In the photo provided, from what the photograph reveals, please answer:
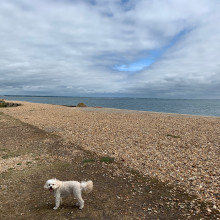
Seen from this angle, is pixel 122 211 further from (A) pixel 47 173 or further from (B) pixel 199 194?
(A) pixel 47 173

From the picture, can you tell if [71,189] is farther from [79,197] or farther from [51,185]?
[51,185]

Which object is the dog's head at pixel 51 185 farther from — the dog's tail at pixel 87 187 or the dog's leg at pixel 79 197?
the dog's tail at pixel 87 187

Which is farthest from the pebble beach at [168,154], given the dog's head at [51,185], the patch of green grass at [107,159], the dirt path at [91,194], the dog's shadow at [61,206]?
the dog's head at [51,185]

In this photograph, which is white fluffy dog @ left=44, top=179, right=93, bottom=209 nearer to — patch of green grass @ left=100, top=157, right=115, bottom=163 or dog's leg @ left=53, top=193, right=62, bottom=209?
dog's leg @ left=53, top=193, right=62, bottom=209

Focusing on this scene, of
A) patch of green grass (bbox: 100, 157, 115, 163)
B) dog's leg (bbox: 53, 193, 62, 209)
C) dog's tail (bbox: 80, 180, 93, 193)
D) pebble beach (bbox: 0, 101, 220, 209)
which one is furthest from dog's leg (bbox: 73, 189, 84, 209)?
patch of green grass (bbox: 100, 157, 115, 163)

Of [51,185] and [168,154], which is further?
[168,154]

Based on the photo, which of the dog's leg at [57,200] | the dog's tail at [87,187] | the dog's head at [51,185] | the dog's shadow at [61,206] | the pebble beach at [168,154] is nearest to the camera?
the dog's head at [51,185]

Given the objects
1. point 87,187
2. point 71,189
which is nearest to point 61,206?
point 71,189

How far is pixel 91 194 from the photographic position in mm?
6430

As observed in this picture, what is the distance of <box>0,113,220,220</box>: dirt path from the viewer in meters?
5.40

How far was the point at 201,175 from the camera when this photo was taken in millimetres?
7703

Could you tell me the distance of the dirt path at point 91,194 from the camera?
540cm

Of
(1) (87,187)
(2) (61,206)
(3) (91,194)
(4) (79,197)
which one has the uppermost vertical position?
(1) (87,187)

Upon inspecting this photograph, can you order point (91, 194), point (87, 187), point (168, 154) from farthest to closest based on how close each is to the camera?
point (168, 154), point (91, 194), point (87, 187)
